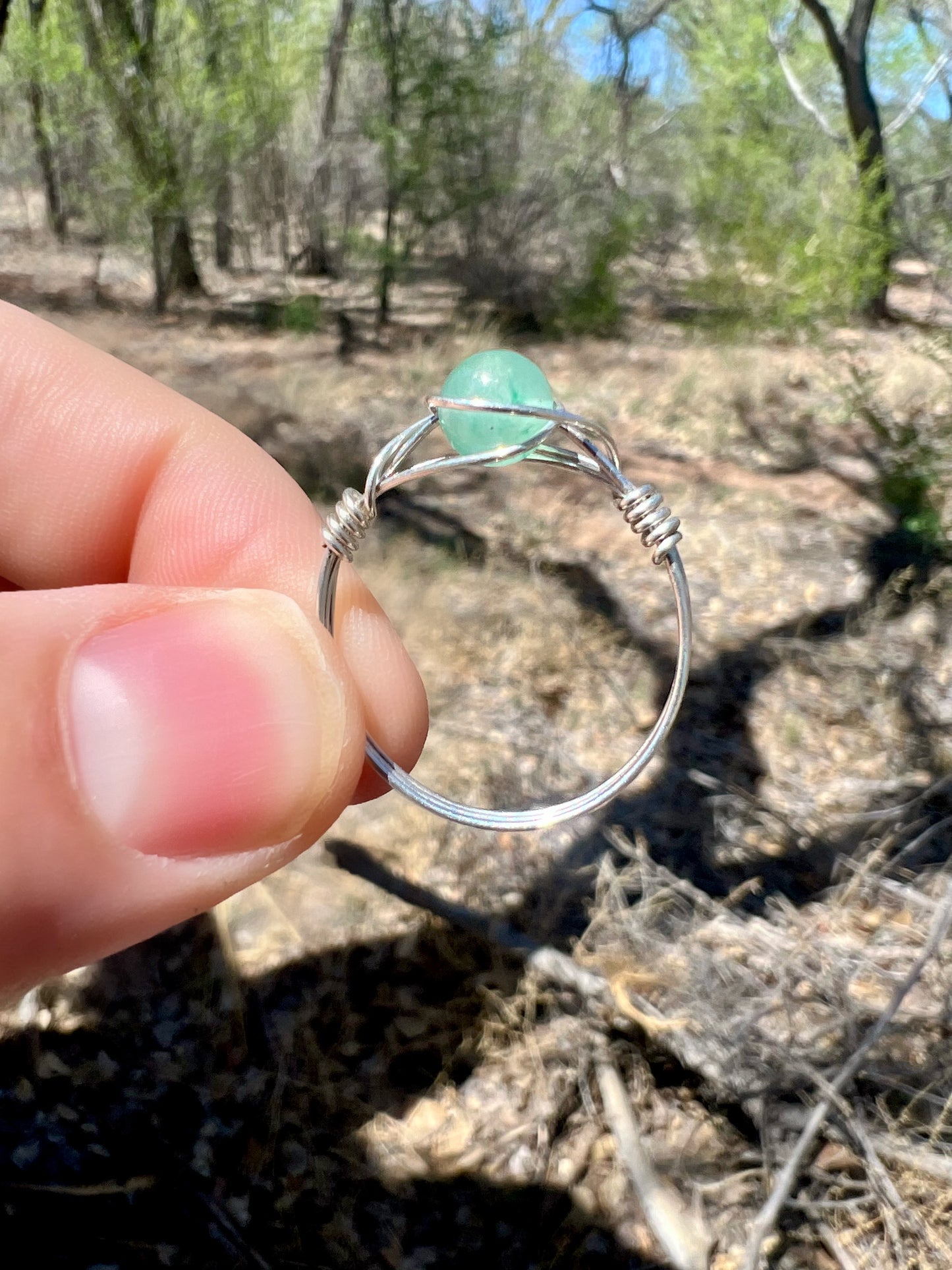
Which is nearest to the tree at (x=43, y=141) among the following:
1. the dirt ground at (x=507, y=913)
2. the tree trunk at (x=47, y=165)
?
the tree trunk at (x=47, y=165)

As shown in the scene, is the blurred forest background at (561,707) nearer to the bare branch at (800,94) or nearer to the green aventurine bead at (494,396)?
the bare branch at (800,94)

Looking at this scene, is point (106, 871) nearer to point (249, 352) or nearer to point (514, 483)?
point (514, 483)

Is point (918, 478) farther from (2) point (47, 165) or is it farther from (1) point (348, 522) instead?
(2) point (47, 165)

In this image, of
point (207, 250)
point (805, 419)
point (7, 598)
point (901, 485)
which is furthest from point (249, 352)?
point (7, 598)

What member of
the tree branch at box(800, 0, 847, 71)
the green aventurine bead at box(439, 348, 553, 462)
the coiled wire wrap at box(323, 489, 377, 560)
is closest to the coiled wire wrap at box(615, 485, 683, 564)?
the green aventurine bead at box(439, 348, 553, 462)

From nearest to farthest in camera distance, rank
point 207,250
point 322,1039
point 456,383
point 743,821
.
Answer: point 456,383 → point 322,1039 → point 743,821 → point 207,250

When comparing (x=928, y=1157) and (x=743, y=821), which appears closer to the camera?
(x=928, y=1157)
